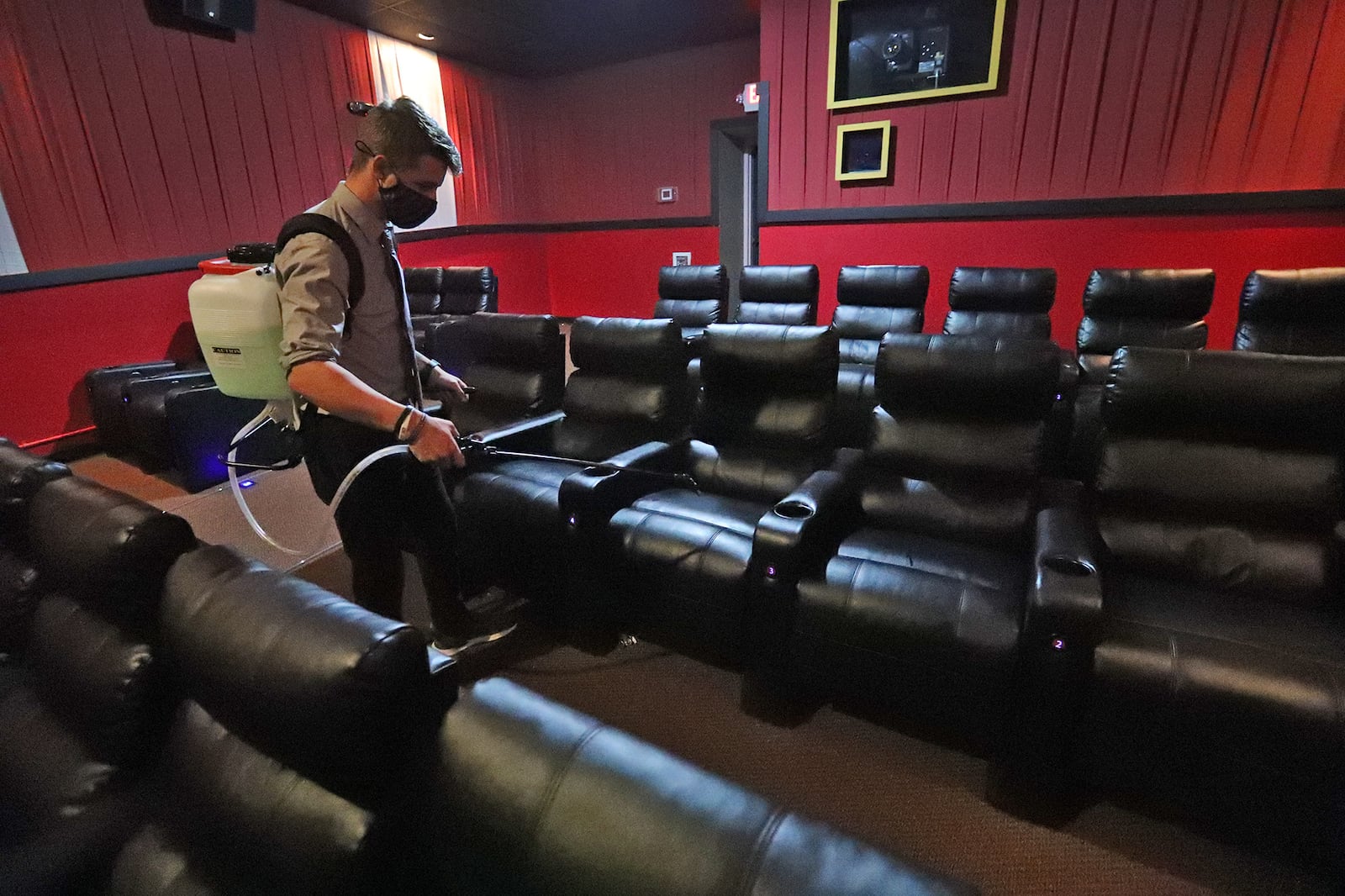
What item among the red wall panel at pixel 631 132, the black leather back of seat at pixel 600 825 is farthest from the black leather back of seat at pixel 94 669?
the red wall panel at pixel 631 132

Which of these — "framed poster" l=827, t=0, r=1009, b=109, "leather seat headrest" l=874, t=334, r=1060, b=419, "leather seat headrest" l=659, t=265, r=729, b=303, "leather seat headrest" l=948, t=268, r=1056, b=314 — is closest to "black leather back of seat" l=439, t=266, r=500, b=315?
"leather seat headrest" l=659, t=265, r=729, b=303

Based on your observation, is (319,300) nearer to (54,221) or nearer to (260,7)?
(54,221)

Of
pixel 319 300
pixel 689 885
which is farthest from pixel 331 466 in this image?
pixel 689 885

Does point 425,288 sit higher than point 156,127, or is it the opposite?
point 156,127

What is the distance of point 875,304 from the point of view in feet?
13.3

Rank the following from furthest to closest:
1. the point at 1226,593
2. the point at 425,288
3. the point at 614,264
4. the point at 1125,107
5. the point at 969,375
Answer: the point at 614,264 → the point at 425,288 → the point at 1125,107 → the point at 969,375 → the point at 1226,593

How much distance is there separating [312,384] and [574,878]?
1.12m

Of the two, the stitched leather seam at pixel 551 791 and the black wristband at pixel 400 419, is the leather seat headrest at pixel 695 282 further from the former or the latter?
the stitched leather seam at pixel 551 791

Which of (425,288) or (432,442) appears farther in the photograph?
(425,288)

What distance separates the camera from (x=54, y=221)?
12.2 ft

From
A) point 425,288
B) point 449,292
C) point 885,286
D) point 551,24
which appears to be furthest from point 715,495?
point 551,24

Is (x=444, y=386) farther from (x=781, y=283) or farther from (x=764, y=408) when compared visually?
(x=781, y=283)

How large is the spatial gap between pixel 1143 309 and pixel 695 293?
2651 mm

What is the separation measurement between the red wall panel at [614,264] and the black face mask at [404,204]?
5.25 m
